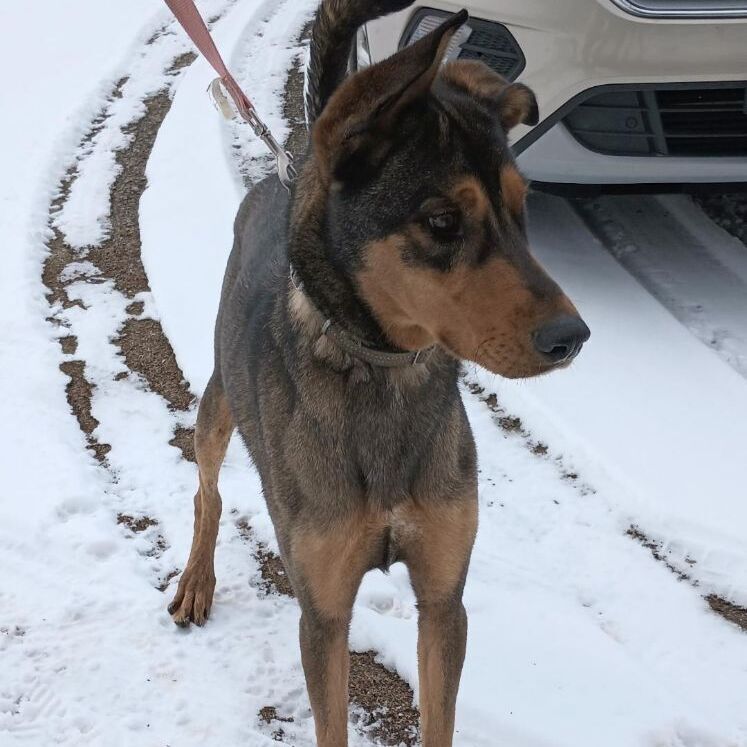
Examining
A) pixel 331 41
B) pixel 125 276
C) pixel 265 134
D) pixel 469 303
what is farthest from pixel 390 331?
pixel 125 276

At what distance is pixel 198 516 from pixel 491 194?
75.0 inches

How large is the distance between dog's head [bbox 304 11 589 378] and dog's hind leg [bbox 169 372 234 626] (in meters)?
1.36

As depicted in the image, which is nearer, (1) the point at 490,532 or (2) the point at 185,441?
(1) the point at 490,532

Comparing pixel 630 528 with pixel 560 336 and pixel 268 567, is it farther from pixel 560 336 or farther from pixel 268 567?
pixel 560 336

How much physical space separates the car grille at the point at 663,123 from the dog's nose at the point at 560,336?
2.50 metres

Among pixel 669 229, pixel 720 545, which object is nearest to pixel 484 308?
pixel 720 545

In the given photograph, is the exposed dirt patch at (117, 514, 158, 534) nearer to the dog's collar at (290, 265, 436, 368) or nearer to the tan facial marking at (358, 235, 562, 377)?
the dog's collar at (290, 265, 436, 368)

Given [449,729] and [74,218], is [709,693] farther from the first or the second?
[74,218]

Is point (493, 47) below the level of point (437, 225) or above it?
below

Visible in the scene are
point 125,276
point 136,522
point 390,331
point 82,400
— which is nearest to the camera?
point 390,331

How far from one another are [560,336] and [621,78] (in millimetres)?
2451

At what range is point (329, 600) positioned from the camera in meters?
2.59

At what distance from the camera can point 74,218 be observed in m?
6.11

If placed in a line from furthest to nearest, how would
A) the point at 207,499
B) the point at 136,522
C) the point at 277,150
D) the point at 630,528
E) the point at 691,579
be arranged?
the point at 136,522 → the point at 630,528 → the point at 207,499 → the point at 691,579 → the point at 277,150
